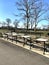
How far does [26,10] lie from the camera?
59.4 m

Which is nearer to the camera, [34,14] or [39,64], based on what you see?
[39,64]

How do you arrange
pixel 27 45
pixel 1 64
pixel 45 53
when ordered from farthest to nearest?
pixel 27 45
pixel 45 53
pixel 1 64

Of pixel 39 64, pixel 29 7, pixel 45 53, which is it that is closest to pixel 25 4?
pixel 29 7

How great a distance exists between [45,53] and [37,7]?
48045 millimetres

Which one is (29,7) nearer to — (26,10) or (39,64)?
(26,10)

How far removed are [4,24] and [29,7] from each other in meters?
69.4

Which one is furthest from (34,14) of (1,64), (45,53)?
(1,64)

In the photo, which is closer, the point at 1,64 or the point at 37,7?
the point at 1,64

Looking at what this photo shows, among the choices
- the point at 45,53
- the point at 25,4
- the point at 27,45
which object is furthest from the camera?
the point at 25,4

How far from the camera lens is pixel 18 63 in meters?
10.5

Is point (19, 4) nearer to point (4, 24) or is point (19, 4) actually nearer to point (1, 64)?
point (1, 64)

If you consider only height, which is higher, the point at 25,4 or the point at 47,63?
the point at 25,4

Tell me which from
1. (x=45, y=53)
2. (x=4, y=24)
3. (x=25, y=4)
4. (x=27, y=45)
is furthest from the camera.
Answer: (x=4, y=24)

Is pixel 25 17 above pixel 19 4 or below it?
below
